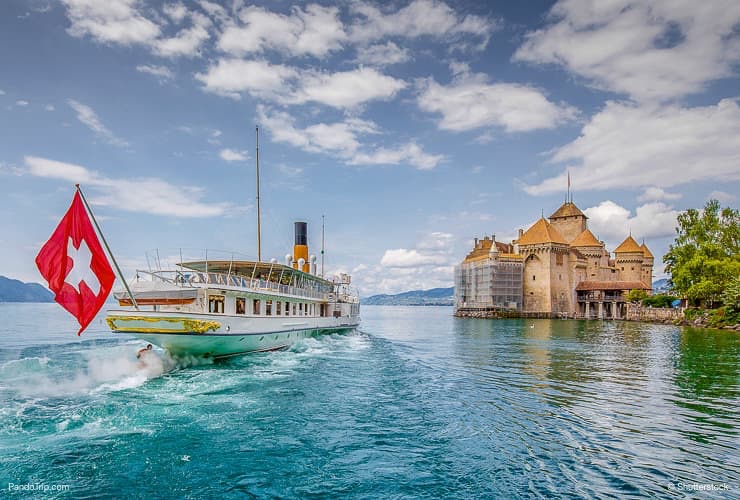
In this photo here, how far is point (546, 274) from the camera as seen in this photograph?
88.4m

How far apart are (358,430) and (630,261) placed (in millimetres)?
102863

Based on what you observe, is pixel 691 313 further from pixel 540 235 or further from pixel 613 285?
pixel 540 235

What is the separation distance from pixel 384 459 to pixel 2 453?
828cm

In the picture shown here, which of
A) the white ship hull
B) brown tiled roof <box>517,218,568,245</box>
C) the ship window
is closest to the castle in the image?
brown tiled roof <box>517,218,568,245</box>

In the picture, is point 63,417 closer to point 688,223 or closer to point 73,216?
point 73,216

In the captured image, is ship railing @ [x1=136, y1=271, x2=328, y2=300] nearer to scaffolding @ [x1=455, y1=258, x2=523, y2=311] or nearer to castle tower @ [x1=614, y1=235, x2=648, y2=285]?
scaffolding @ [x1=455, y1=258, x2=523, y2=311]

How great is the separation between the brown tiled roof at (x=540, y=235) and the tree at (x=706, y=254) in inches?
853

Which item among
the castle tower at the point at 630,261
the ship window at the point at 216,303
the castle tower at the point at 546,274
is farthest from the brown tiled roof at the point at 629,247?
the ship window at the point at 216,303

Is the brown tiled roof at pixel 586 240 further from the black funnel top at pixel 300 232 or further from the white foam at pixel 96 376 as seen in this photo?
the white foam at pixel 96 376

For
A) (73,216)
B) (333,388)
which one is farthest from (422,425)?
(73,216)

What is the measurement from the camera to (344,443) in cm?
1123

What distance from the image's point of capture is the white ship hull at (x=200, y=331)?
19281 mm

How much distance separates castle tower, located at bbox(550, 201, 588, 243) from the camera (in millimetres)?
108750

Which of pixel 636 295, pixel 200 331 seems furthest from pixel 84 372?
pixel 636 295
